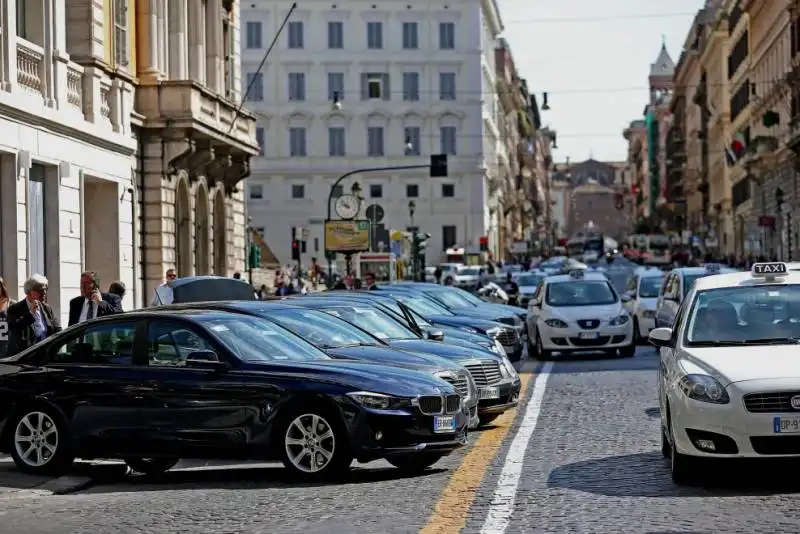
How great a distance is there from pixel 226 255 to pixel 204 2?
645 centimetres

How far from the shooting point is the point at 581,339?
33.3 meters

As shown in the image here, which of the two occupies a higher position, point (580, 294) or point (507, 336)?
point (580, 294)

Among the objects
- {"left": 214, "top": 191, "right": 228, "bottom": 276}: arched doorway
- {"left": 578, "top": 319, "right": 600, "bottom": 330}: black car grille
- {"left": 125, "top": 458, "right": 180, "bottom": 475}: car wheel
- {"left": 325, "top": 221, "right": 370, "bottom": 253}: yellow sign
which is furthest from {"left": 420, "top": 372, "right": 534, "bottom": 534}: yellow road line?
{"left": 325, "top": 221, "right": 370, "bottom": 253}: yellow sign

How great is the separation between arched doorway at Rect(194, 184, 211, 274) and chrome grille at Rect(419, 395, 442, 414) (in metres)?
29.8

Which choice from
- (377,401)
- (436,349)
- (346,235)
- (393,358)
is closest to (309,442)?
(377,401)

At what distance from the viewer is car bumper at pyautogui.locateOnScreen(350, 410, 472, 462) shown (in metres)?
13.3

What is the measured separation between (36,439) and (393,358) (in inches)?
118

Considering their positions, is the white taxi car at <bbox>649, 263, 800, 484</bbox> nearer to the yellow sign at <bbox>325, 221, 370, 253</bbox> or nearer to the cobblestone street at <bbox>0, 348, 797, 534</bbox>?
the cobblestone street at <bbox>0, 348, 797, 534</bbox>

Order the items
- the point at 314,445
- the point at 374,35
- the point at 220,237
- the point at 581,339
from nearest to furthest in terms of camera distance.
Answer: the point at 314,445, the point at 581,339, the point at 220,237, the point at 374,35

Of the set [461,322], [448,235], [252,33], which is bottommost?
[461,322]

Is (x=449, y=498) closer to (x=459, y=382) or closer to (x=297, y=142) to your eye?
(x=459, y=382)

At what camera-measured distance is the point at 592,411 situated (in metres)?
20.2

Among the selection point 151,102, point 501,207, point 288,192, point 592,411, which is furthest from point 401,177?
point 592,411

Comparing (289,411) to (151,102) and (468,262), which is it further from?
(468,262)
